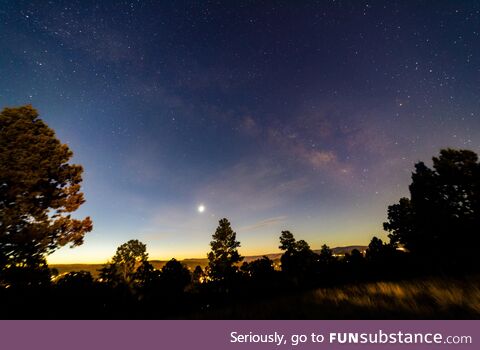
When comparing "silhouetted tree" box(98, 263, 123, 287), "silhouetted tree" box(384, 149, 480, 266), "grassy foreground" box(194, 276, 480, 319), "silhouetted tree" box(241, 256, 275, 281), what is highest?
"silhouetted tree" box(384, 149, 480, 266)

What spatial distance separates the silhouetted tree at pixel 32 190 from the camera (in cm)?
1340

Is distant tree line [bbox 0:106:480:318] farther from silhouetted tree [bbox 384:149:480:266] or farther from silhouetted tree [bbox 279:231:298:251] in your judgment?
silhouetted tree [bbox 279:231:298:251]

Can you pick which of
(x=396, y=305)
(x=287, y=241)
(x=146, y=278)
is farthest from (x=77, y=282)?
(x=287, y=241)

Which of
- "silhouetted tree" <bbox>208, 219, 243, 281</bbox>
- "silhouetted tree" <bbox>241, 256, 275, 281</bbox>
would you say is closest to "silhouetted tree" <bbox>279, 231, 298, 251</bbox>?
"silhouetted tree" <bbox>208, 219, 243, 281</bbox>

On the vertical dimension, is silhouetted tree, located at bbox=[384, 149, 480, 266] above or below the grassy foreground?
above

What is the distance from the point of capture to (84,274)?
9133 mm

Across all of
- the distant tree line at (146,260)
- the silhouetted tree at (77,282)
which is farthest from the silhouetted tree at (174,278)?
the silhouetted tree at (77,282)

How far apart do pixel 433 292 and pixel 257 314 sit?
2.90m

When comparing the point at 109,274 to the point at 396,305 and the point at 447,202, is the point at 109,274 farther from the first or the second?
the point at 447,202

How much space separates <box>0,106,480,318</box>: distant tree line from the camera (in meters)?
7.48

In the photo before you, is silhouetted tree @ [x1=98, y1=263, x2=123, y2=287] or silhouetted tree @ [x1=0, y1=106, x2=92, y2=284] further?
silhouetted tree @ [x1=0, y1=106, x2=92, y2=284]

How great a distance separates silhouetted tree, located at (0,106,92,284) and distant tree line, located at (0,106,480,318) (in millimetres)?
50

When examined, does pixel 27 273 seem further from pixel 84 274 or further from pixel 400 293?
pixel 400 293
